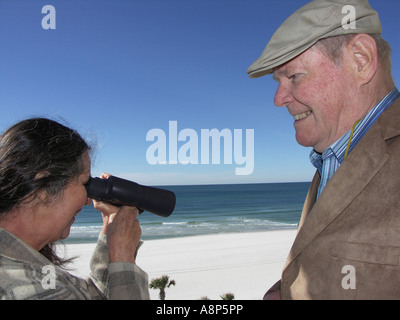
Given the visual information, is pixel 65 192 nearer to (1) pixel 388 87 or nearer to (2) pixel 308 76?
(2) pixel 308 76

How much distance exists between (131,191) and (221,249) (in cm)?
1256

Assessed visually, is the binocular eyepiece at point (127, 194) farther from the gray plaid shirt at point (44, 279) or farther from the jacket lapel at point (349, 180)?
the jacket lapel at point (349, 180)

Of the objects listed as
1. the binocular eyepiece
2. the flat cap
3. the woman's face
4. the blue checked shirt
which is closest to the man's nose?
the flat cap

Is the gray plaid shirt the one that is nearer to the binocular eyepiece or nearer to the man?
the binocular eyepiece

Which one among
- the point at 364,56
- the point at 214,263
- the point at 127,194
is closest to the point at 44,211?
the point at 127,194

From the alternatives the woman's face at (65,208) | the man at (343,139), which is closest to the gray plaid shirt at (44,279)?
the woman's face at (65,208)

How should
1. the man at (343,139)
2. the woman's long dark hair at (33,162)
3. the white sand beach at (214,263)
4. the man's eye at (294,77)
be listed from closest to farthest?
the man at (343,139)
the woman's long dark hair at (33,162)
the man's eye at (294,77)
the white sand beach at (214,263)

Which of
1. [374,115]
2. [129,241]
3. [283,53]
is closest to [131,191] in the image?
[129,241]

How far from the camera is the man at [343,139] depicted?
2.97ft

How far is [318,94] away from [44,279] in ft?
3.49

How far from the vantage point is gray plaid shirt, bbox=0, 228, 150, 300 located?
35.9 inches

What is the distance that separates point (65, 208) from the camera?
3.74 ft

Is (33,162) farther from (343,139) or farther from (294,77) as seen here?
(343,139)

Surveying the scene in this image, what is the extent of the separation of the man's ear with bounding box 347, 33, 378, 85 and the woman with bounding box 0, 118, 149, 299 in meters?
1.03
